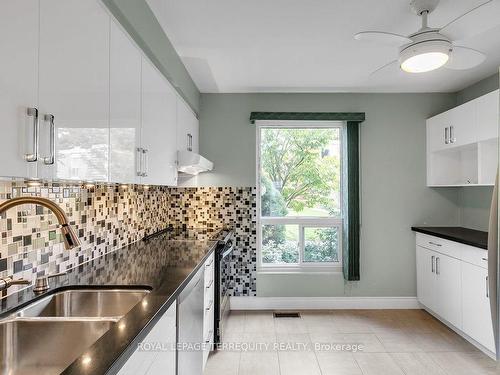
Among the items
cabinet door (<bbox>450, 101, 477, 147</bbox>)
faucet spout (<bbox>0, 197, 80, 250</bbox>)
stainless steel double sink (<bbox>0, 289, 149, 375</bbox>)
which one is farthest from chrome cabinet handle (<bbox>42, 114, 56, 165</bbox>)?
cabinet door (<bbox>450, 101, 477, 147</bbox>)

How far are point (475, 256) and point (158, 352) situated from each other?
2700 millimetres

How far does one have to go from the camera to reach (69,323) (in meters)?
1.19

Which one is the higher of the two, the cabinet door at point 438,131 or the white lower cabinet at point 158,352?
the cabinet door at point 438,131

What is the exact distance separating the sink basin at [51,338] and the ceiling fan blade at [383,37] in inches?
73.5

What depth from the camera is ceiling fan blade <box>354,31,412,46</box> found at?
1.87m

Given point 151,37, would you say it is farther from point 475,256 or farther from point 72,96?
point 475,256

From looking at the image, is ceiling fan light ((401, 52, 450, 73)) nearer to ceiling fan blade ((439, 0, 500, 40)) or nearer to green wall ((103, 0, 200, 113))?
ceiling fan blade ((439, 0, 500, 40))

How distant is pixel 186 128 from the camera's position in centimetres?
324

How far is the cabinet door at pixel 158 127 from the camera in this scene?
81.7 inches

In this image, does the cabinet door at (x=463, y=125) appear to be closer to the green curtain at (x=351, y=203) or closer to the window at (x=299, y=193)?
the green curtain at (x=351, y=203)

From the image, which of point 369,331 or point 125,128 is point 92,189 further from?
point 369,331

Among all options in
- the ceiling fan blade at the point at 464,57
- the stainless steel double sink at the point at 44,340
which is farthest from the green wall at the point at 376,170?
the stainless steel double sink at the point at 44,340

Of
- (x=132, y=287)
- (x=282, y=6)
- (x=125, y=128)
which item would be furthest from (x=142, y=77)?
(x=132, y=287)

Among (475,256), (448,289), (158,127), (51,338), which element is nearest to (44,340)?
(51,338)
